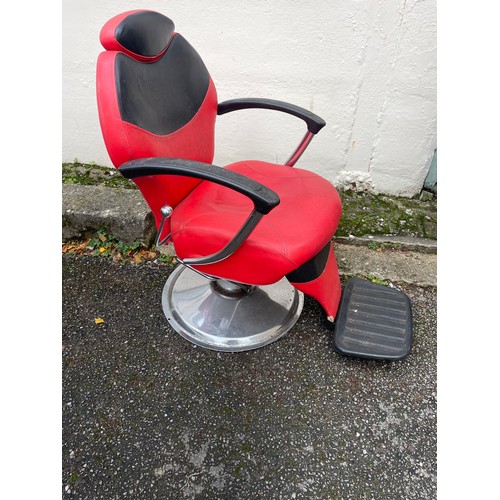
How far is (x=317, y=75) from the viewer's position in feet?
6.72

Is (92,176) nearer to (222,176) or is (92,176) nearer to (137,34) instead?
(137,34)

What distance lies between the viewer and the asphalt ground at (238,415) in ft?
4.23

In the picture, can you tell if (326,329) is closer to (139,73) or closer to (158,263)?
(158,263)

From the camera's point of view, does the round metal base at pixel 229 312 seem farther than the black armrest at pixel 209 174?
Yes

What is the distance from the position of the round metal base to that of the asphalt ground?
0.15 feet

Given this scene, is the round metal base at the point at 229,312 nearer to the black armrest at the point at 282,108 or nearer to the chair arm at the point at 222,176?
the chair arm at the point at 222,176

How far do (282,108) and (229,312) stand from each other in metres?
0.93

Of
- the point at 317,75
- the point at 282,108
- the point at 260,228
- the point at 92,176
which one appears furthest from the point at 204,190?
the point at 92,176

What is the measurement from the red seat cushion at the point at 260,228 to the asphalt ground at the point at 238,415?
0.51 metres

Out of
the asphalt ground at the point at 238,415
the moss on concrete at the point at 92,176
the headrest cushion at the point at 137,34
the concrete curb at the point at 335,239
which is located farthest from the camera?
the moss on concrete at the point at 92,176

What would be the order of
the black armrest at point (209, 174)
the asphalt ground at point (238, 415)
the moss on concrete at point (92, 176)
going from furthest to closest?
the moss on concrete at point (92, 176) → the asphalt ground at point (238, 415) → the black armrest at point (209, 174)

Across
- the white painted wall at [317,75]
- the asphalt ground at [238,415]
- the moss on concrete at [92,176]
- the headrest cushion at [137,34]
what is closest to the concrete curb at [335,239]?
the moss on concrete at [92,176]

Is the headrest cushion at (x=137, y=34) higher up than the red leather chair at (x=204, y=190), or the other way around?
the headrest cushion at (x=137, y=34)

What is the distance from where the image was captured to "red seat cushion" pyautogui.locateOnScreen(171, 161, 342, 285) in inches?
49.0
